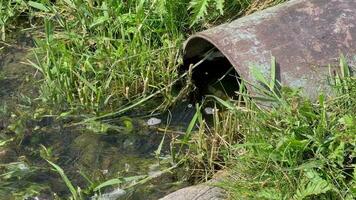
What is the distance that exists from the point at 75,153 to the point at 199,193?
0.79 meters

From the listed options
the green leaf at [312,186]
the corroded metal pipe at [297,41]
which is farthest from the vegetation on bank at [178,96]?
the corroded metal pipe at [297,41]

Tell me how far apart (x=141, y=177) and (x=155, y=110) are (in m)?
0.53

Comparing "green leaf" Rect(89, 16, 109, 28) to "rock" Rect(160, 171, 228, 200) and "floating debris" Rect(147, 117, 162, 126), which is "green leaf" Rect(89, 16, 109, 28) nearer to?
"floating debris" Rect(147, 117, 162, 126)

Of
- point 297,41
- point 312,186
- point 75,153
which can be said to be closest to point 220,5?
point 297,41

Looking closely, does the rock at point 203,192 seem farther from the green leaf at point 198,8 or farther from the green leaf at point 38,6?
the green leaf at point 38,6

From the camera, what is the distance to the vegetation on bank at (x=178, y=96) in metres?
2.81

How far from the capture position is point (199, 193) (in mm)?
3082

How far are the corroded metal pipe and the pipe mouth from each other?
0.52m

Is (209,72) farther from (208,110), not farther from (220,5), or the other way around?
(220,5)

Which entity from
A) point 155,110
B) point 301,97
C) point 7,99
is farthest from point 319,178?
point 7,99

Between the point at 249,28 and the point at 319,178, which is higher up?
the point at 249,28

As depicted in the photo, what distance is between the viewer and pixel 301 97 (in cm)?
305

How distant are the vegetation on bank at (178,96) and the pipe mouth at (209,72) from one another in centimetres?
9

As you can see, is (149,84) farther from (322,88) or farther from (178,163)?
(322,88)
